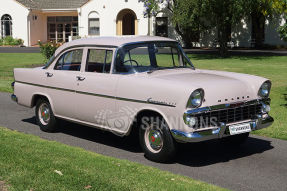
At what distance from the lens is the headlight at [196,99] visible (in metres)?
5.94

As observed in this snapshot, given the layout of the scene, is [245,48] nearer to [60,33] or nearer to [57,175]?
[60,33]

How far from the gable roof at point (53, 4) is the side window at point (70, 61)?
39804mm

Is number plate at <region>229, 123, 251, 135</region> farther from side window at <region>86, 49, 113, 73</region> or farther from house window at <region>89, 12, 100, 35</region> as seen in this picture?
house window at <region>89, 12, 100, 35</region>

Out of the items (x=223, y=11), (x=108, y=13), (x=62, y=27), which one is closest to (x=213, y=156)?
(x=223, y=11)

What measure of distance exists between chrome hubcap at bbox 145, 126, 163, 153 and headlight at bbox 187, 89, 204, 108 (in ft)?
2.23

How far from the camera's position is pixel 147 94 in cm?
632

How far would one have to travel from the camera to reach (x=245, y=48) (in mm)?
39219

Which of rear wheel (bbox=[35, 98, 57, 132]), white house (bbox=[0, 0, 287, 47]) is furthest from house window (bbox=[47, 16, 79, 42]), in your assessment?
rear wheel (bbox=[35, 98, 57, 132])

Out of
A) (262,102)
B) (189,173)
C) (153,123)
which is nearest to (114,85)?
(153,123)

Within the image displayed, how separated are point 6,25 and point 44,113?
137 feet

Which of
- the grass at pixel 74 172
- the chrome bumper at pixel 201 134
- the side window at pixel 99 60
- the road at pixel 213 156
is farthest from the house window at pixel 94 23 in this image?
the chrome bumper at pixel 201 134

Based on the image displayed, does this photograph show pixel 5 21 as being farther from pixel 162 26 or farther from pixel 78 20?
pixel 162 26

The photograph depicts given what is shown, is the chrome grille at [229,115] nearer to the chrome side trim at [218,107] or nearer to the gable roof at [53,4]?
the chrome side trim at [218,107]

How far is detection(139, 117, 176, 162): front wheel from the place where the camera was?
6195mm
